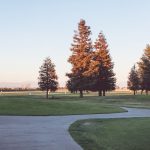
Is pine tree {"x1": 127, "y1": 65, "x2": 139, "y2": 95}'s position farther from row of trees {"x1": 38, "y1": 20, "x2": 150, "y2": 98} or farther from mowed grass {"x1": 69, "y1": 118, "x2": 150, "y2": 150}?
mowed grass {"x1": 69, "y1": 118, "x2": 150, "y2": 150}

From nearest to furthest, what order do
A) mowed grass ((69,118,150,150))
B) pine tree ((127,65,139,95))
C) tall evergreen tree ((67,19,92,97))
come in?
mowed grass ((69,118,150,150)), tall evergreen tree ((67,19,92,97)), pine tree ((127,65,139,95))

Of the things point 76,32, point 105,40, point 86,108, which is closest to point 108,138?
point 86,108

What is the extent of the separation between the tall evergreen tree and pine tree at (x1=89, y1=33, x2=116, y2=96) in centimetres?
186

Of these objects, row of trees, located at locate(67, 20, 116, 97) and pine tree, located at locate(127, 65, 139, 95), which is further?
pine tree, located at locate(127, 65, 139, 95)

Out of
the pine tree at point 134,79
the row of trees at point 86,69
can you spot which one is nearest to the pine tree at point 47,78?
the row of trees at point 86,69

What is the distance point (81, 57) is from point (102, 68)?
21.3ft

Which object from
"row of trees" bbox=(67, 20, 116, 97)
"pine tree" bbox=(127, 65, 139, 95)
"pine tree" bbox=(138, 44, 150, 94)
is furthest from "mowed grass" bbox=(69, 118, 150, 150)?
"pine tree" bbox=(127, 65, 139, 95)

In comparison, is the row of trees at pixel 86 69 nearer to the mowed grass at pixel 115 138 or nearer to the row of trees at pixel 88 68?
the row of trees at pixel 88 68

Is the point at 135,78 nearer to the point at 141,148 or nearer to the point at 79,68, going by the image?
the point at 79,68

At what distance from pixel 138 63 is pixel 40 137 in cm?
8002

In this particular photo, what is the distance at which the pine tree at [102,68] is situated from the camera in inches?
3162

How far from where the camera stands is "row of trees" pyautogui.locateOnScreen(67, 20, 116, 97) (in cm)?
7638

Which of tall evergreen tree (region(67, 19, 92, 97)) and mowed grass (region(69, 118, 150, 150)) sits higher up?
tall evergreen tree (region(67, 19, 92, 97))

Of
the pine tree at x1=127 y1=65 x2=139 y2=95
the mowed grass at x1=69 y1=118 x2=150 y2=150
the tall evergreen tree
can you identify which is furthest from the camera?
the pine tree at x1=127 y1=65 x2=139 y2=95
